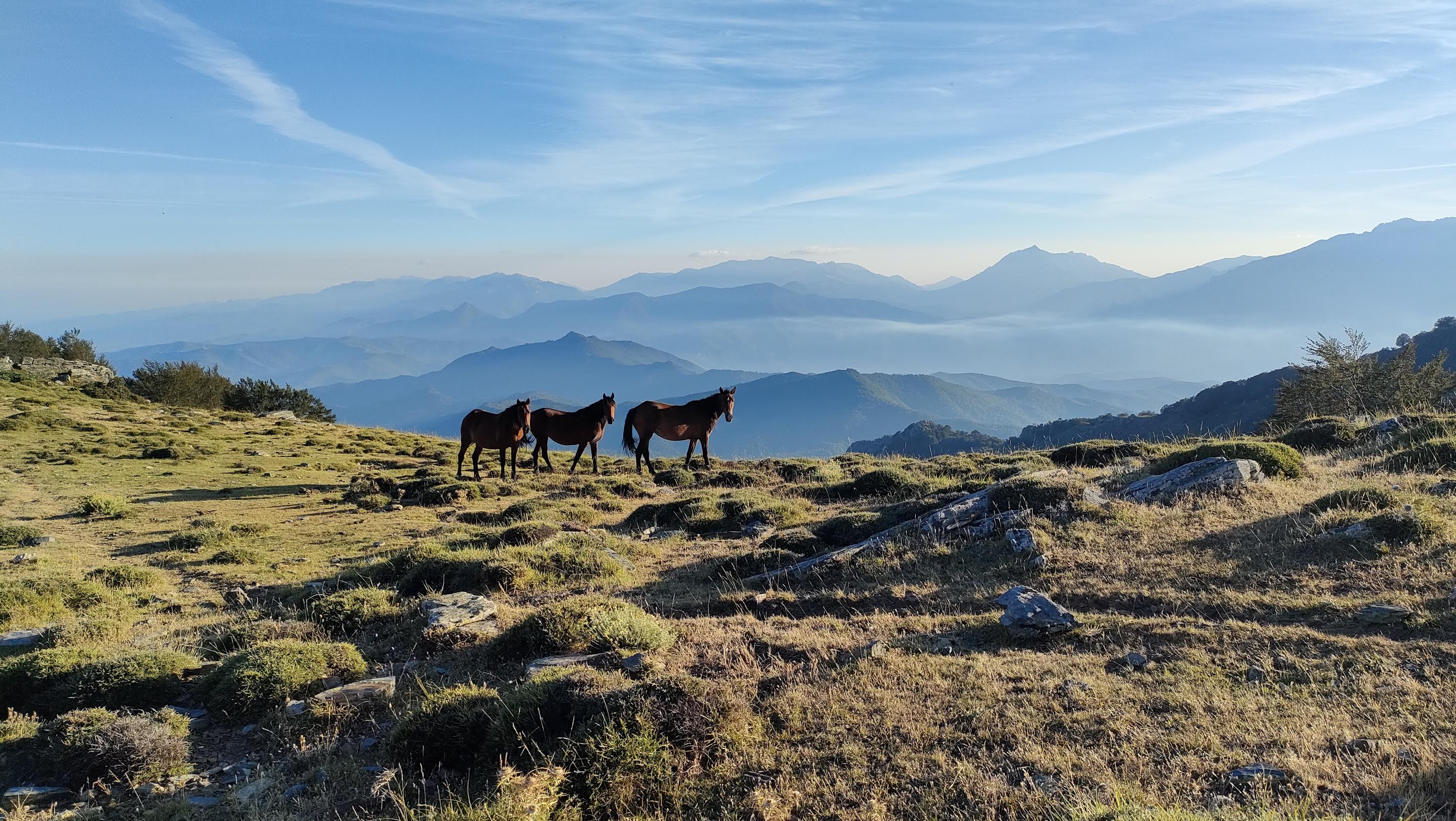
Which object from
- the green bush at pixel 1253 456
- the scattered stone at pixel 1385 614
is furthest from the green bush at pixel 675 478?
the scattered stone at pixel 1385 614

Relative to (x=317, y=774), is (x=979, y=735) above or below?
above

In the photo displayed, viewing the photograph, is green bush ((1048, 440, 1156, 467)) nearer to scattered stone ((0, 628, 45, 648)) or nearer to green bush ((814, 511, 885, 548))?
green bush ((814, 511, 885, 548))

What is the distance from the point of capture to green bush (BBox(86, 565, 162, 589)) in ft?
38.2

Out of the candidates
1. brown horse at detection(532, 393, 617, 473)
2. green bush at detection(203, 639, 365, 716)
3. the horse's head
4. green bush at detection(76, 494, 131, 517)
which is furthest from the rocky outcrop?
green bush at detection(203, 639, 365, 716)

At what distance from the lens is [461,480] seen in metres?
22.7

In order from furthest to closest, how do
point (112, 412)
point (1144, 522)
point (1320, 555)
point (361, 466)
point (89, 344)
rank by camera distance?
point (89, 344), point (112, 412), point (361, 466), point (1144, 522), point (1320, 555)

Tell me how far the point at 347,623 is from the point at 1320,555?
12708mm

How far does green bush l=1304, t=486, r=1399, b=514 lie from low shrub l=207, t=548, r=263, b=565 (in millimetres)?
18628

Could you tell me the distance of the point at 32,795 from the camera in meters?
5.26

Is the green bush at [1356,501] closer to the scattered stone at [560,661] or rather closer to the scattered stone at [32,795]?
the scattered stone at [560,661]

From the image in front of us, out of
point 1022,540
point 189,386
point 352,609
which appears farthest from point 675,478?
point 189,386

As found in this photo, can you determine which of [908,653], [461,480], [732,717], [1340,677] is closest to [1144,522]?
[1340,677]

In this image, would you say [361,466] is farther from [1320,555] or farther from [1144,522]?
[1320,555]

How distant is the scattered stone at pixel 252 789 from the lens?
5.14m
